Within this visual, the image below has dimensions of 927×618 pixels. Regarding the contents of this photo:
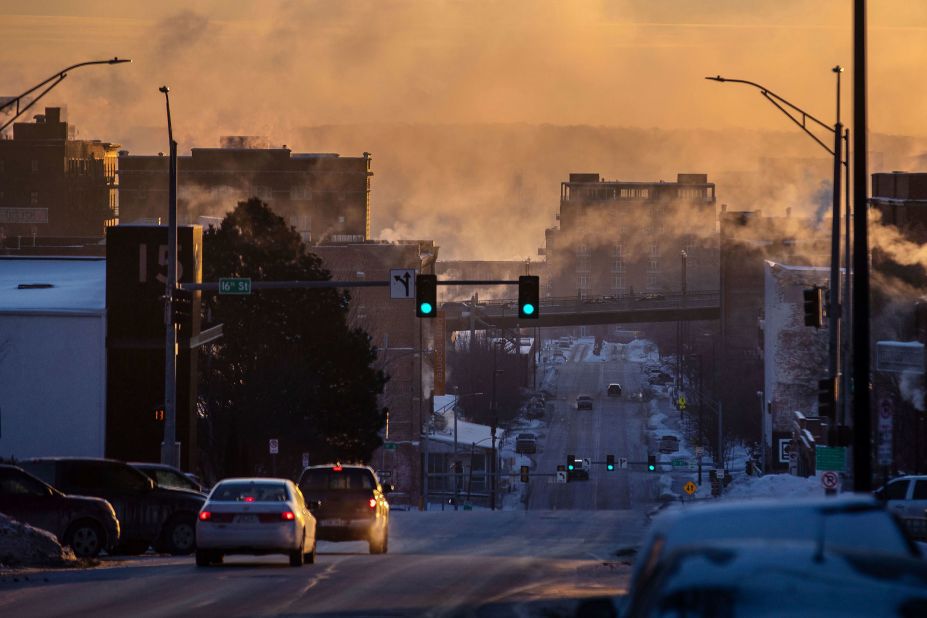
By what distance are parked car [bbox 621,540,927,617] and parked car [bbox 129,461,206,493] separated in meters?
26.3

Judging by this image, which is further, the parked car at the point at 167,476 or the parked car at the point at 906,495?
the parked car at the point at 906,495

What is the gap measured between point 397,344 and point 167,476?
77799 mm

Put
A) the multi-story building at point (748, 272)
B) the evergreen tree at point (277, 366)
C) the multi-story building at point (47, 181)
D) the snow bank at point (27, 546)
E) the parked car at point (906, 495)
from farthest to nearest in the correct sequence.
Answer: the multi-story building at point (47, 181) → the multi-story building at point (748, 272) → the evergreen tree at point (277, 366) → the parked car at point (906, 495) → the snow bank at point (27, 546)

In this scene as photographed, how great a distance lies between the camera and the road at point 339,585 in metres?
18.5

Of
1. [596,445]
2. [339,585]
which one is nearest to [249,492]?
[339,585]

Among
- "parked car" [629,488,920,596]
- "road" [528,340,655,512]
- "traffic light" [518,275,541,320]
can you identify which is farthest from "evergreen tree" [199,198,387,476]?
"parked car" [629,488,920,596]

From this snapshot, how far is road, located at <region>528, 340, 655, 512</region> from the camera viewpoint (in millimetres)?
87250

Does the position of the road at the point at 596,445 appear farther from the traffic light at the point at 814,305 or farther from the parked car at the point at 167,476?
the parked car at the point at 167,476

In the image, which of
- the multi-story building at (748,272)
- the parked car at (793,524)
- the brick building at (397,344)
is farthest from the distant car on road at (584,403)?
the parked car at (793,524)

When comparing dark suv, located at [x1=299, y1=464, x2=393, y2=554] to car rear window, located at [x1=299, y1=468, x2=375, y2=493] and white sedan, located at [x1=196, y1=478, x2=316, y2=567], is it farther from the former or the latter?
white sedan, located at [x1=196, y1=478, x2=316, y2=567]

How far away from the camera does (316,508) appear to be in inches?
1234

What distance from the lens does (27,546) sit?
2492 cm

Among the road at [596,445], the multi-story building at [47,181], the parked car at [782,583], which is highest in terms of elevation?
the multi-story building at [47,181]

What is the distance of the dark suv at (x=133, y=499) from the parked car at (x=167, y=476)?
1.77 meters
